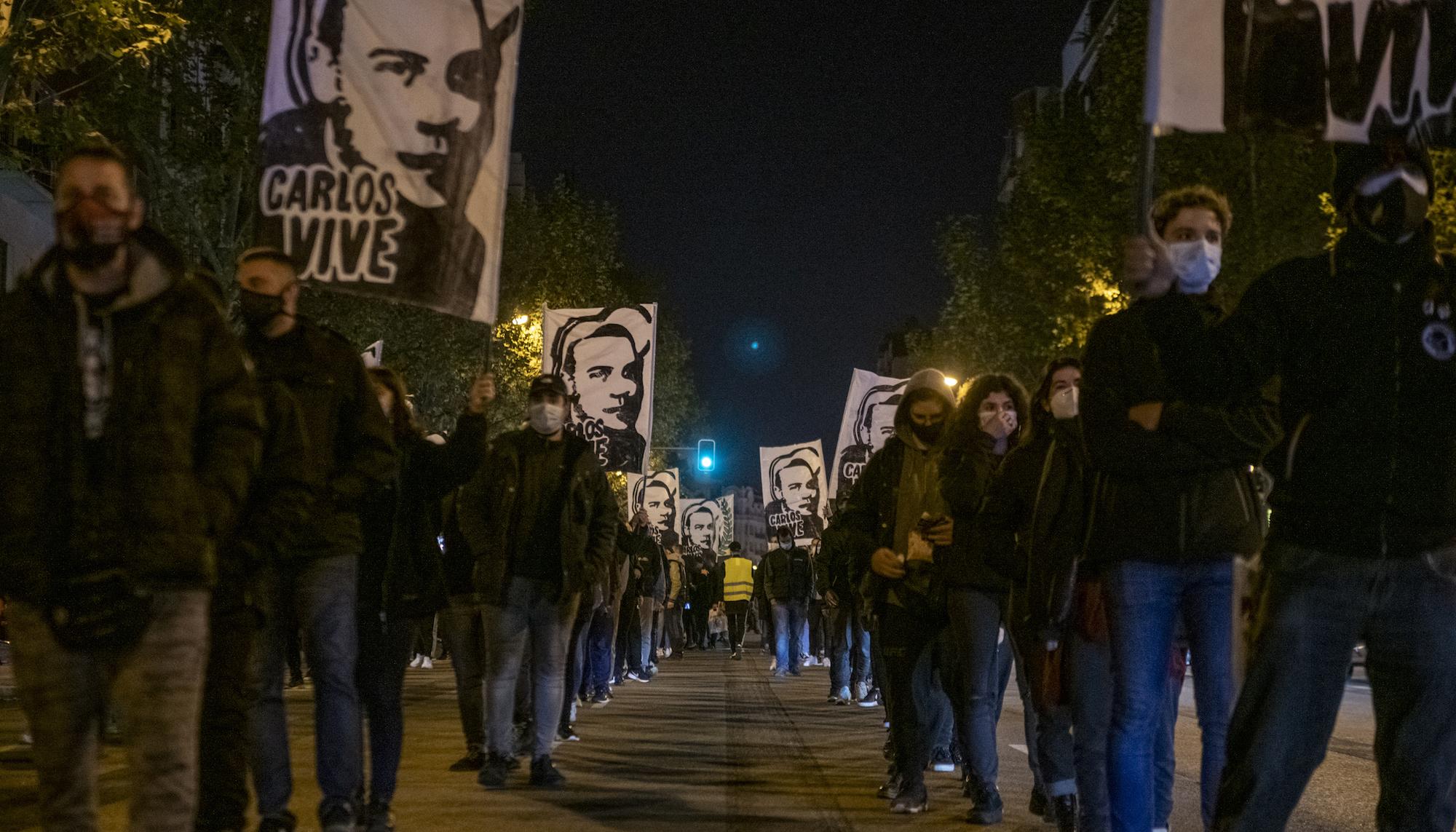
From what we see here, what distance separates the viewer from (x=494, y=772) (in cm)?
926

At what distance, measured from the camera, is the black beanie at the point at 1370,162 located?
4344 millimetres

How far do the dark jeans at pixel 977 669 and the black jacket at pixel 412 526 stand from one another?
89.8 inches

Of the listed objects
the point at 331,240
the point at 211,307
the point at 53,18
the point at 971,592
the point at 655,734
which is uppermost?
the point at 53,18

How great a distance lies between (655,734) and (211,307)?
918 centimetres

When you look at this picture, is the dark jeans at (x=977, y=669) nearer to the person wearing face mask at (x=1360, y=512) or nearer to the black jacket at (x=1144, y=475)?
the black jacket at (x=1144, y=475)

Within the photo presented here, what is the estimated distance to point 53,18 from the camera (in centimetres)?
1571

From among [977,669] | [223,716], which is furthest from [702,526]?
[223,716]

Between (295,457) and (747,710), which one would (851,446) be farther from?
(295,457)

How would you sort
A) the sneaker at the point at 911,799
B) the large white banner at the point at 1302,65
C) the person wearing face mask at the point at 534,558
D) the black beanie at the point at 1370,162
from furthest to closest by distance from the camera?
the person wearing face mask at the point at 534,558 → the sneaker at the point at 911,799 → the large white banner at the point at 1302,65 → the black beanie at the point at 1370,162

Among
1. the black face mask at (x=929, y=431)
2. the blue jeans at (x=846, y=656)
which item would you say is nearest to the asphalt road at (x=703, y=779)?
the blue jeans at (x=846, y=656)

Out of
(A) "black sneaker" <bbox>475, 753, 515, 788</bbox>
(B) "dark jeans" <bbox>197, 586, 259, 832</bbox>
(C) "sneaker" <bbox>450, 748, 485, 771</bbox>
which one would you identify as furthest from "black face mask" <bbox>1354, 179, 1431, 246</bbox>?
(C) "sneaker" <bbox>450, 748, 485, 771</bbox>

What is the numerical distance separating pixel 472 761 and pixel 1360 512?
7.12 metres

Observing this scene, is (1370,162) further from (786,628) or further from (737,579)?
(737,579)

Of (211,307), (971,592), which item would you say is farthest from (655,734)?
(211,307)
